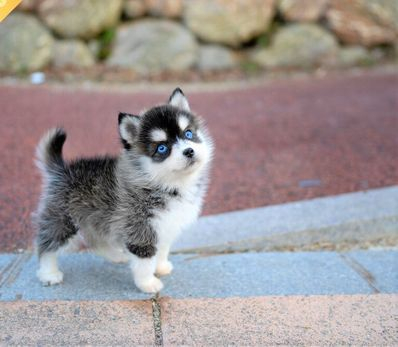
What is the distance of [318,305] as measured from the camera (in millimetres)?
3621

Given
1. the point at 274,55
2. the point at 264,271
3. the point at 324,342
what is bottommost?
the point at 274,55

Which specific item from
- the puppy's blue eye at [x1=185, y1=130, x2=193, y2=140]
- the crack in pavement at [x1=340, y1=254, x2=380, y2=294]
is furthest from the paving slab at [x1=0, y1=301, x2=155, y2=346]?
the crack in pavement at [x1=340, y1=254, x2=380, y2=294]

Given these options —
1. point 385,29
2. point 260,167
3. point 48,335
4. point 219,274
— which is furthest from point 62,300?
point 385,29

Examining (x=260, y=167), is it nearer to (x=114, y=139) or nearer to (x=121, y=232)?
(x=114, y=139)

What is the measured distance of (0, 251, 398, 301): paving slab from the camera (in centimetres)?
376

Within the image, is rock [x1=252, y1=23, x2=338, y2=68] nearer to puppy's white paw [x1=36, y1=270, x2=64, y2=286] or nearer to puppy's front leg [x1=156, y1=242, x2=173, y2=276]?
puppy's front leg [x1=156, y1=242, x2=173, y2=276]

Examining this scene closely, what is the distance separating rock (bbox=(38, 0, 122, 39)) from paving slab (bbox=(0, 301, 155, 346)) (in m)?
8.57

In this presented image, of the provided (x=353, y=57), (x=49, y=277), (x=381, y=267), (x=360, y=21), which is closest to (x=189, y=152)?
(x=49, y=277)

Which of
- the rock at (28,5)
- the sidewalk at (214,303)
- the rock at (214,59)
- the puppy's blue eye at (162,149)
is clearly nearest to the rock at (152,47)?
the rock at (214,59)

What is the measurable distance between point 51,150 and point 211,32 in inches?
320

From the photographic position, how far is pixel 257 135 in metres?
7.61

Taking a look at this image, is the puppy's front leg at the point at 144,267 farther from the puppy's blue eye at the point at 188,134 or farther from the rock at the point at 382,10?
the rock at the point at 382,10

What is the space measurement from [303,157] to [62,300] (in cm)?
396

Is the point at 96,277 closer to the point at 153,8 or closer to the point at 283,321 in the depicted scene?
the point at 283,321
